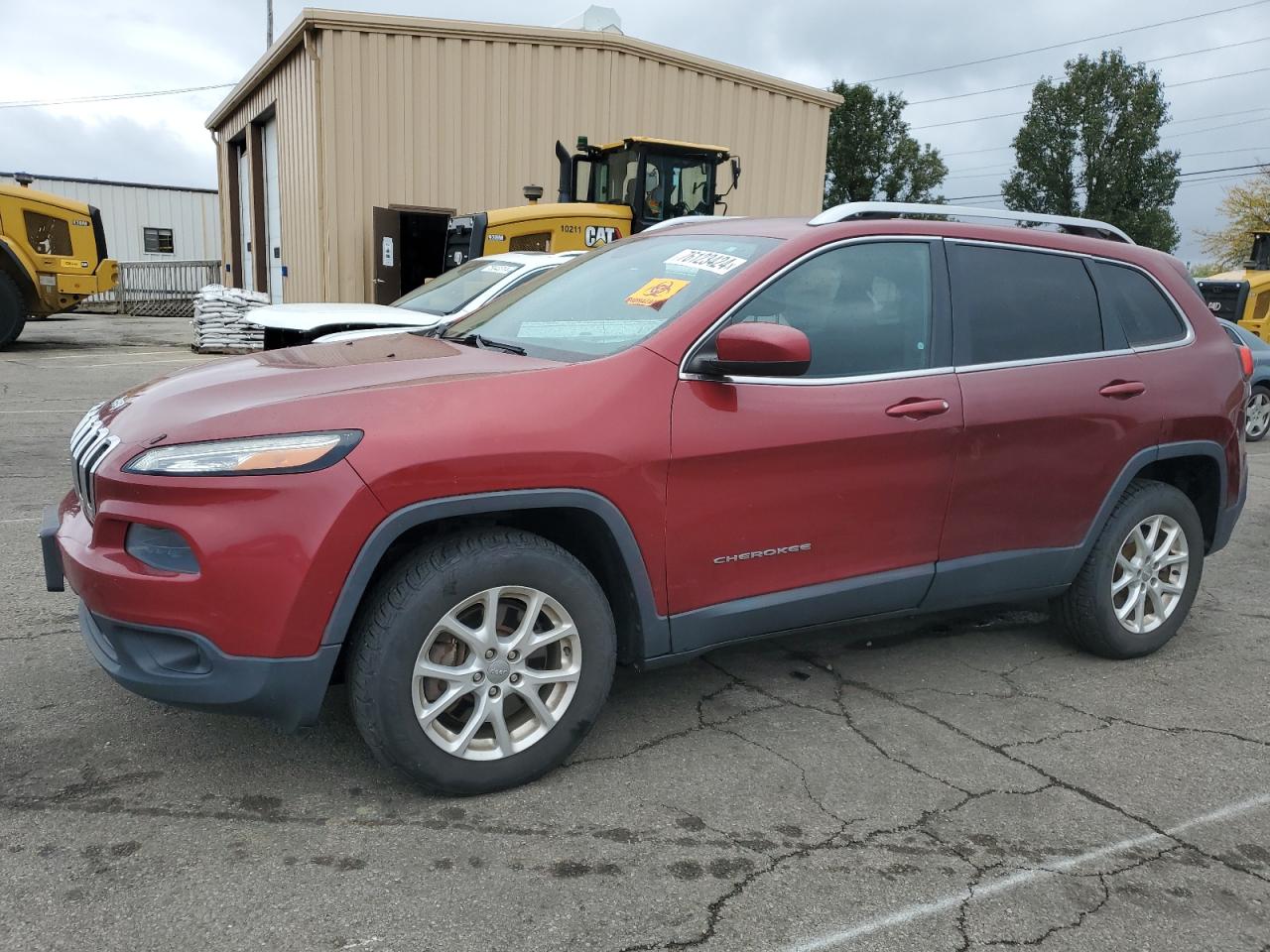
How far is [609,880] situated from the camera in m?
2.63

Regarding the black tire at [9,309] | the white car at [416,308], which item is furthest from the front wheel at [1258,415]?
the black tire at [9,309]

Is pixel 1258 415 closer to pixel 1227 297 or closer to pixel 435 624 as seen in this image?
pixel 1227 297

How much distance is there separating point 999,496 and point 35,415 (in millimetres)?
9395

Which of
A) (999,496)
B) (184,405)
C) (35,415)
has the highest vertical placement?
(184,405)

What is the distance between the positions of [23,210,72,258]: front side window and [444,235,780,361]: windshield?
15.9m

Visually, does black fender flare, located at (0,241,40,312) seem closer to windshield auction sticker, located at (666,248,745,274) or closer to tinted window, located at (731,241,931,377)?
windshield auction sticker, located at (666,248,745,274)

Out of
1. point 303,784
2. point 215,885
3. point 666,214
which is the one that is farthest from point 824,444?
point 666,214

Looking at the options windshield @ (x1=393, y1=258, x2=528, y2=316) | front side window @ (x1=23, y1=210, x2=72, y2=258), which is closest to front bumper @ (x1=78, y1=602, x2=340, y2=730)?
windshield @ (x1=393, y1=258, x2=528, y2=316)

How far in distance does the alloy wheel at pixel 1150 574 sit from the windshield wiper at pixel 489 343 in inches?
99.2

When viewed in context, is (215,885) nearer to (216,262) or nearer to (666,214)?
(666,214)

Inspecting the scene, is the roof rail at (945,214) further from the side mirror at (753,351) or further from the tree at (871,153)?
the tree at (871,153)

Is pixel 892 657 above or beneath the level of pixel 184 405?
beneath

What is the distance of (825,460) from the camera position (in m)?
3.37

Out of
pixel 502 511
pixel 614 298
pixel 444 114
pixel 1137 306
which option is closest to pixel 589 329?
pixel 614 298
